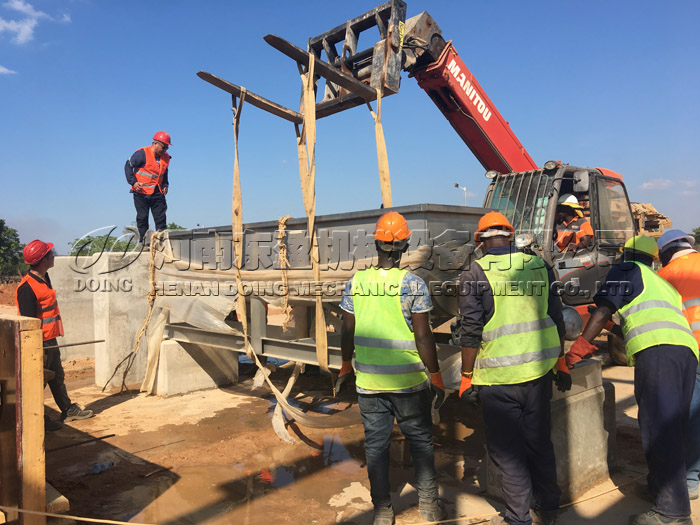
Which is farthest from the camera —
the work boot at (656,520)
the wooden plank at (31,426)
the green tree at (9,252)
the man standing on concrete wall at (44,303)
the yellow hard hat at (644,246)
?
the green tree at (9,252)

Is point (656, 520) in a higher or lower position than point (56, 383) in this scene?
lower

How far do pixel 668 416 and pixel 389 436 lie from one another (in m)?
1.77

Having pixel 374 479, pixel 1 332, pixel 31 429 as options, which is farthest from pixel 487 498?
pixel 1 332

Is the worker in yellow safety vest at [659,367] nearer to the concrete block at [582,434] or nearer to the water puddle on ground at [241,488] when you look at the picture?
the concrete block at [582,434]

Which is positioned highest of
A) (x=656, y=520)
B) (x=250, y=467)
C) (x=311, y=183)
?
(x=311, y=183)

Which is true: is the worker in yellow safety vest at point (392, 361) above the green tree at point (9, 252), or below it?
below

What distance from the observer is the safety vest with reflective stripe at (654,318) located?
3152 mm

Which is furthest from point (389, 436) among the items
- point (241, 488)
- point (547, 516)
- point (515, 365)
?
point (241, 488)

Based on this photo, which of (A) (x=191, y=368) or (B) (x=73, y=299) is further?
(B) (x=73, y=299)

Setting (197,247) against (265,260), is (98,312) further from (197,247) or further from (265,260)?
(265,260)

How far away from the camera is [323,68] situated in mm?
4156

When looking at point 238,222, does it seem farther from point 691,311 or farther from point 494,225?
point 691,311

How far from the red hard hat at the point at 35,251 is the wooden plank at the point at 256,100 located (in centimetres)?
271

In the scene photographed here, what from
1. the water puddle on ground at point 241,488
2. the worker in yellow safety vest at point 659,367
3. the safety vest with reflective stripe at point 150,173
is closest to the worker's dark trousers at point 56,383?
the water puddle on ground at point 241,488
